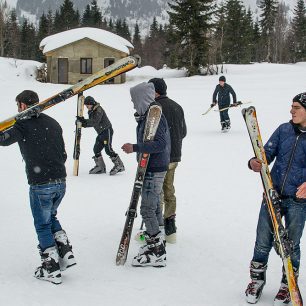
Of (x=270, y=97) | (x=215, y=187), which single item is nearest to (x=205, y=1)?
(x=270, y=97)

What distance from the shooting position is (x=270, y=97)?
24016 mm

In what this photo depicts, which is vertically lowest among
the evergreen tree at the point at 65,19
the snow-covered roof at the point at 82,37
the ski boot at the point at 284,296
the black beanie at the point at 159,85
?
the ski boot at the point at 284,296

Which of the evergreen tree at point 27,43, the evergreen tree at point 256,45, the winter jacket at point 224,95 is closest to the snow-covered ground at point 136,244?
the winter jacket at point 224,95

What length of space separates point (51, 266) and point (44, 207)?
2.02 feet

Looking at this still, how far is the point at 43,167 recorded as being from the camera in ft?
14.2

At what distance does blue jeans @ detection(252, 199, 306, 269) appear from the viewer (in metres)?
3.88

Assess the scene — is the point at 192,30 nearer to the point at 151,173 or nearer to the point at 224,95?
the point at 224,95

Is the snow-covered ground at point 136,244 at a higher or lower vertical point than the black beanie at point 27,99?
lower

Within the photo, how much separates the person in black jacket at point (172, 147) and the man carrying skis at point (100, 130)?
3.64 m

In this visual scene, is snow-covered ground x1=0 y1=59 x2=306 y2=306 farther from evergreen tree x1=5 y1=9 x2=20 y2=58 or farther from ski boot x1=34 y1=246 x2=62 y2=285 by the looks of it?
evergreen tree x1=5 y1=9 x2=20 y2=58

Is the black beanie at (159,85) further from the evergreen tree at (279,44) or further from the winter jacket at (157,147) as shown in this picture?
the evergreen tree at (279,44)

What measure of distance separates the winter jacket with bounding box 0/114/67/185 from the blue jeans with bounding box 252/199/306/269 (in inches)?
80.5

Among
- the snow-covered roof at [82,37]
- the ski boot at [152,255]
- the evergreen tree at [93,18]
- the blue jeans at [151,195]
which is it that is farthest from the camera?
the evergreen tree at [93,18]

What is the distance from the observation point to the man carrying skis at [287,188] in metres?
3.80
